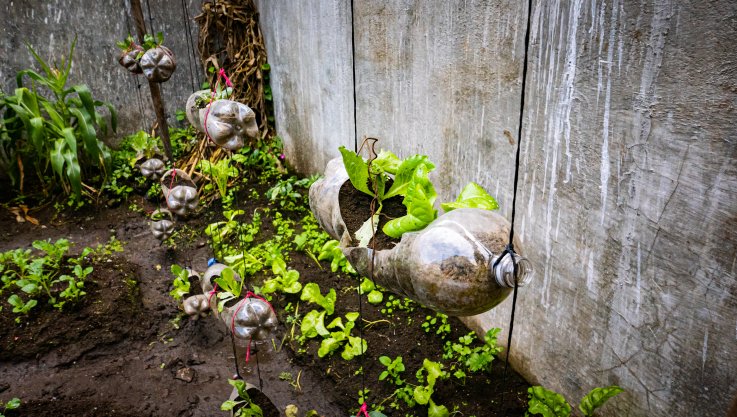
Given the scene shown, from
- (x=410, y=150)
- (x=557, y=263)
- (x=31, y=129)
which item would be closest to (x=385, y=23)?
(x=410, y=150)

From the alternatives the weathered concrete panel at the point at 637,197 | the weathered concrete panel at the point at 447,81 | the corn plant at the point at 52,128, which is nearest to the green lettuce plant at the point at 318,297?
the weathered concrete panel at the point at 447,81

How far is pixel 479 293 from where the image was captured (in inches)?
35.1

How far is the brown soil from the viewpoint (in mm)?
2166

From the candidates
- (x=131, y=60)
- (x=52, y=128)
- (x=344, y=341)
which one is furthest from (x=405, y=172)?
(x=52, y=128)

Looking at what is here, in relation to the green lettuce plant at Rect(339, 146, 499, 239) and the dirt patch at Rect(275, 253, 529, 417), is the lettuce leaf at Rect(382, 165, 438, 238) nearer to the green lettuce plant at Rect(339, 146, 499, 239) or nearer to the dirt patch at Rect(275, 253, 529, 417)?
the green lettuce plant at Rect(339, 146, 499, 239)

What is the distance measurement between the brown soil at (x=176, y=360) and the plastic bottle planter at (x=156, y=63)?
1.31 meters

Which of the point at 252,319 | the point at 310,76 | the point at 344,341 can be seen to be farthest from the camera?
the point at 310,76

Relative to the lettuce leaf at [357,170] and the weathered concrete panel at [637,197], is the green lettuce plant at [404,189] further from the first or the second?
the weathered concrete panel at [637,197]

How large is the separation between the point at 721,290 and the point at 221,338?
7.48 ft

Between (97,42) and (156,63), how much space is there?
2.66 m

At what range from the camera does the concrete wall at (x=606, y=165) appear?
121cm

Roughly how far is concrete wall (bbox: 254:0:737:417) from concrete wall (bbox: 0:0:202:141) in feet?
9.21

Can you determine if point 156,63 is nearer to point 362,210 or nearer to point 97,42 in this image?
point 362,210

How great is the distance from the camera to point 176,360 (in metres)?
2.51
